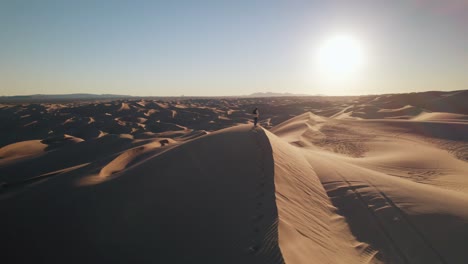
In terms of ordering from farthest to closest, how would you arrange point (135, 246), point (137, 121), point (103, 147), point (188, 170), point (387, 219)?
point (137, 121), point (103, 147), point (188, 170), point (387, 219), point (135, 246)

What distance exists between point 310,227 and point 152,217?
2.97 meters

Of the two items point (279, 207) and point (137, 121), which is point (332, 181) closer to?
point (279, 207)

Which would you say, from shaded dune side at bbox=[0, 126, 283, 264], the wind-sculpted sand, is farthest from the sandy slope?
shaded dune side at bbox=[0, 126, 283, 264]

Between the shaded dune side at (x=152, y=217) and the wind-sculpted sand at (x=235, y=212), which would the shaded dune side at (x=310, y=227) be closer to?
the wind-sculpted sand at (x=235, y=212)

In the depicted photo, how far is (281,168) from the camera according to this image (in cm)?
773

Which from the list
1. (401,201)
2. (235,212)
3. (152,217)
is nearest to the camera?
(152,217)

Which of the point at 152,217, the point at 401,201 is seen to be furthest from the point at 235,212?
the point at 401,201

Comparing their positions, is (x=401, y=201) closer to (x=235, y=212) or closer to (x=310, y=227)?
(x=310, y=227)

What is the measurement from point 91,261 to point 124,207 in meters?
1.47

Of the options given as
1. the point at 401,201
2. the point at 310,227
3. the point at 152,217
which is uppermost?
the point at 152,217

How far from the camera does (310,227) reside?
543cm

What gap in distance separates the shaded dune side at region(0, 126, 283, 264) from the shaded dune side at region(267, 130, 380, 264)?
0.85ft

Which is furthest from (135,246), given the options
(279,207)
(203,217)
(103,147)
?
(103,147)

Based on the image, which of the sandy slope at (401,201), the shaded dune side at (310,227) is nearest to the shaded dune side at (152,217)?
the shaded dune side at (310,227)
